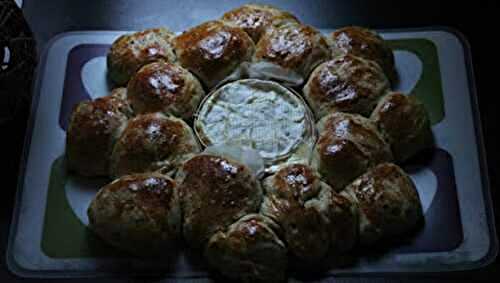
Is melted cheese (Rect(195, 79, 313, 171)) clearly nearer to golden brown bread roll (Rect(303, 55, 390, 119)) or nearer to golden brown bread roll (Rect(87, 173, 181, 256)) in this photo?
golden brown bread roll (Rect(303, 55, 390, 119))

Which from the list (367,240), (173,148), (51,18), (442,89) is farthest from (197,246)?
(51,18)

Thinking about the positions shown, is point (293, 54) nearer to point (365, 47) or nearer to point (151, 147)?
point (365, 47)

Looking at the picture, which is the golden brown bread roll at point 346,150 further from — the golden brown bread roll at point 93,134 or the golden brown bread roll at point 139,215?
the golden brown bread roll at point 93,134

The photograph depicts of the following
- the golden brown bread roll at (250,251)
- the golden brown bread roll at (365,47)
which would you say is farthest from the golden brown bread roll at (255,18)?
the golden brown bread roll at (250,251)

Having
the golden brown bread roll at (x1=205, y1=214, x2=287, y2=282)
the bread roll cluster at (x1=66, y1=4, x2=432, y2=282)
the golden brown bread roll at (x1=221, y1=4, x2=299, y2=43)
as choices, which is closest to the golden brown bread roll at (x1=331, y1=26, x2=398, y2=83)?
the bread roll cluster at (x1=66, y1=4, x2=432, y2=282)

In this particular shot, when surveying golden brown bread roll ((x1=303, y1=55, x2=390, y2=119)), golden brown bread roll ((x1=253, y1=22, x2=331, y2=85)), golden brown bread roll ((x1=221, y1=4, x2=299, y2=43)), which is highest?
golden brown bread roll ((x1=221, y1=4, x2=299, y2=43))

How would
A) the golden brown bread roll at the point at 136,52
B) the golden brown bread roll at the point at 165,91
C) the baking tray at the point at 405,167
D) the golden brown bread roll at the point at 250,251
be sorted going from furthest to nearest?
the golden brown bread roll at the point at 136,52
the golden brown bread roll at the point at 165,91
the baking tray at the point at 405,167
the golden brown bread roll at the point at 250,251
